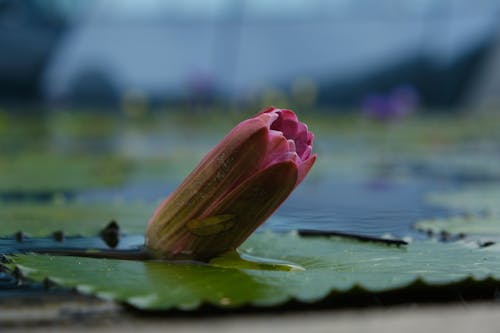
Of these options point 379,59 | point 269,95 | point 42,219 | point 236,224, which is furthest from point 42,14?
point 236,224

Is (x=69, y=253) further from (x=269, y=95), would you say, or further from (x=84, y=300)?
(x=269, y=95)

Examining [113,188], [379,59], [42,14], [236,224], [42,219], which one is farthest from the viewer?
[379,59]

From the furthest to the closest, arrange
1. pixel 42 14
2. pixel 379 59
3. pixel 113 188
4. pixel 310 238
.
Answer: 1. pixel 379 59
2. pixel 42 14
3. pixel 113 188
4. pixel 310 238

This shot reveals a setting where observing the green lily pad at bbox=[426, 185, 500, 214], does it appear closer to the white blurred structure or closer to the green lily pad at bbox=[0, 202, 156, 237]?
the green lily pad at bbox=[0, 202, 156, 237]

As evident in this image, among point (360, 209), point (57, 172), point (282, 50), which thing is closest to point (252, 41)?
point (282, 50)

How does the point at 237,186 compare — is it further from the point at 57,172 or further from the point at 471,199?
the point at 57,172

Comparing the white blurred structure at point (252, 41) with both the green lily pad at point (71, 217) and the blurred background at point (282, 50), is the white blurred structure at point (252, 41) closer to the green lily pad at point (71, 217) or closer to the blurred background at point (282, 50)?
the blurred background at point (282, 50)

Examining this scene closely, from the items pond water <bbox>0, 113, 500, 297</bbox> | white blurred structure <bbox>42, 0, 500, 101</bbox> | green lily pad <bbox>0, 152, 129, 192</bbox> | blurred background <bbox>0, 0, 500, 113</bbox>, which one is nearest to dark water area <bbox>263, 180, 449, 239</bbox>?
pond water <bbox>0, 113, 500, 297</bbox>

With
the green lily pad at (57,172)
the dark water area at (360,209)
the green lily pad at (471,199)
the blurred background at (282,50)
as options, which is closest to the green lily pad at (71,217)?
the dark water area at (360,209)
